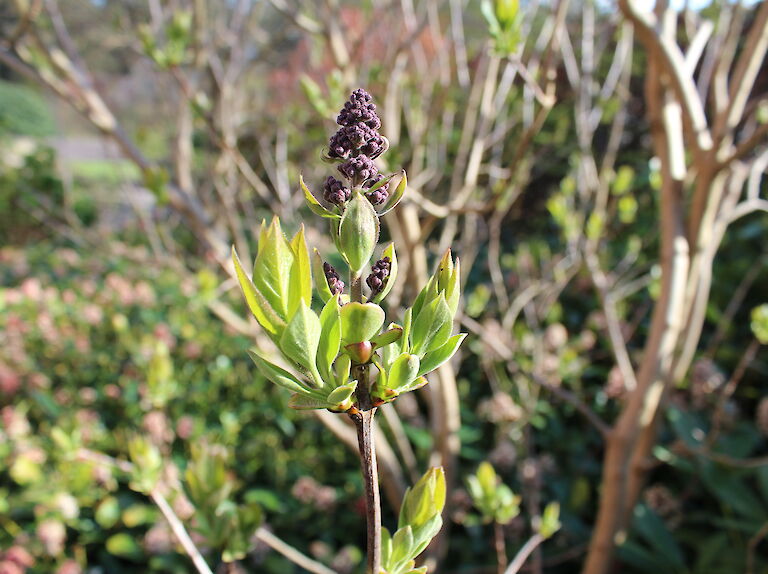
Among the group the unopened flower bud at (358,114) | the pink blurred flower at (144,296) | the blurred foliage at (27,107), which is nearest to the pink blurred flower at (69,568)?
the pink blurred flower at (144,296)

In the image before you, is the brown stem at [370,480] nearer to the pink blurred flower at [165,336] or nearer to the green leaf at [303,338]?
the green leaf at [303,338]

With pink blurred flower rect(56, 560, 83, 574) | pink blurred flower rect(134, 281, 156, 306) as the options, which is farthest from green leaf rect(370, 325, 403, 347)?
pink blurred flower rect(134, 281, 156, 306)

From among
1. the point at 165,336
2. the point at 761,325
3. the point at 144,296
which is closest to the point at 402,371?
the point at 761,325

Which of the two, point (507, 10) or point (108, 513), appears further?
point (108, 513)

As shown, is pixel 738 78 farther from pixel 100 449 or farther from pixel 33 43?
pixel 100 449

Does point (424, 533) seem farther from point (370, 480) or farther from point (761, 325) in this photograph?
point (761, 325)

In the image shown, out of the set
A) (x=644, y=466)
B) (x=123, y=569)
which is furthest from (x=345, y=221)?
(x=123, y=569)
